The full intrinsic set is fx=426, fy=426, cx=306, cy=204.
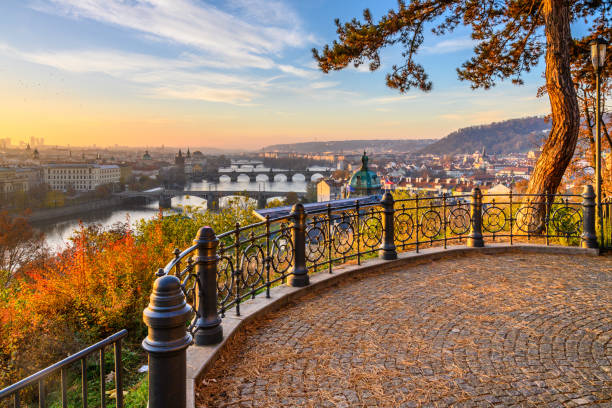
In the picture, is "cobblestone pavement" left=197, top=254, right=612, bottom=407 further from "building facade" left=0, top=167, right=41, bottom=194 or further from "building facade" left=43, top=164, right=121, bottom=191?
"building facade" left=43, top=164, right=121, bottom=191

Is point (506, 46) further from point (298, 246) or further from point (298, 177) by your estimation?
point (298, 177)

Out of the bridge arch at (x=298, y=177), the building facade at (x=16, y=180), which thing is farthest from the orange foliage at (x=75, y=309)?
the bridge arch at (x=298, y=177)

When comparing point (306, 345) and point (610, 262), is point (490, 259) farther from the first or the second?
point (306, 345)

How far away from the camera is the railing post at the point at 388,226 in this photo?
7.45 metres

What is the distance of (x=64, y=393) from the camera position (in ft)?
6.63

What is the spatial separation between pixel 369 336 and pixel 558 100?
26.4 feet

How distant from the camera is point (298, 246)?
5988 mm

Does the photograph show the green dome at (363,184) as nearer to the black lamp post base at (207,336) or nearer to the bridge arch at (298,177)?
the black lamp post base at (207,336)

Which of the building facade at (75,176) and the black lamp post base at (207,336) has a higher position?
the building facade at (75,176)

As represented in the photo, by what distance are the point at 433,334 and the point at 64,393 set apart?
3.52m

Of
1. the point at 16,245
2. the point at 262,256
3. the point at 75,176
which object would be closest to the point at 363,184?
the point at 262,256

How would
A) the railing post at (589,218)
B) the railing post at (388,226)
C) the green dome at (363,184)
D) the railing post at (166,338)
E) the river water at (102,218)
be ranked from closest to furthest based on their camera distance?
the railing post at (166,338) → the railing post at (388,226) → the railing post at (589,218) → the green dome at (363,184) → the river water at (102,218)

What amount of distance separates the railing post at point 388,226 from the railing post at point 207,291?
4014 millimetres

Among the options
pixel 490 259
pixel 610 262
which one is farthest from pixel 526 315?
pixel 610 262
